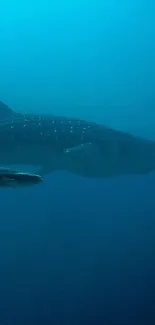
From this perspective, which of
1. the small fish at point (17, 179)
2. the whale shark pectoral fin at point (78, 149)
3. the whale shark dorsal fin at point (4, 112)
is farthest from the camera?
the whale shark dorsal fin at point (4, 112)

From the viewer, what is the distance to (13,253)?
416 inches

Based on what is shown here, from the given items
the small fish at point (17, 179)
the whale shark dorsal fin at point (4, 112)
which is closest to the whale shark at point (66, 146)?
the whale shark dorsal fin at point (4, 112)

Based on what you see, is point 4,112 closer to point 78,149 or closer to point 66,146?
point 66,146

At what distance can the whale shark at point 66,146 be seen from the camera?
4.99 metres

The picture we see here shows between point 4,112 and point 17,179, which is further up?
point 4,112

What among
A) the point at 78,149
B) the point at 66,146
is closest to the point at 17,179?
the point at 78,149

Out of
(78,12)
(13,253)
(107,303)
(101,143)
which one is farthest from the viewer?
(78,12)

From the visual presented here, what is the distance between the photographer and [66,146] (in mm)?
5188

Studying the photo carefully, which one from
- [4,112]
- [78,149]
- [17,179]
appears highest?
[4,112]

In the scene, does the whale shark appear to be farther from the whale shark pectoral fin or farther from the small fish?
the small fish

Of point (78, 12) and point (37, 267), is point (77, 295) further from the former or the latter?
point (78, 12)

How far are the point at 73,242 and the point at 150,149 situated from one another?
5.90m

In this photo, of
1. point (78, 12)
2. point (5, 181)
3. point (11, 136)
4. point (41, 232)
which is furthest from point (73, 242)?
point (78, 12)

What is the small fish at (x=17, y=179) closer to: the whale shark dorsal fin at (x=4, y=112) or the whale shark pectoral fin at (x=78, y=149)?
the whale shark pectoral fin at (x=78, y=149)
